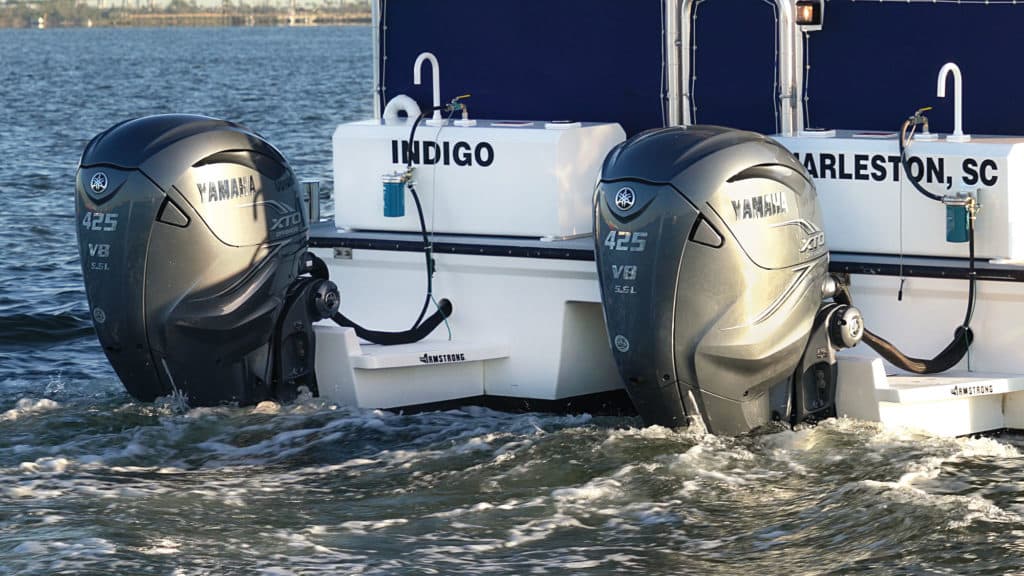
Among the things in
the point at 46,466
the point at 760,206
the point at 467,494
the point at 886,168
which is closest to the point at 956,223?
the point at 886,168

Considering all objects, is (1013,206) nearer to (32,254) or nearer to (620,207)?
(620,207)

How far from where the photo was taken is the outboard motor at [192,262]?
303 inches

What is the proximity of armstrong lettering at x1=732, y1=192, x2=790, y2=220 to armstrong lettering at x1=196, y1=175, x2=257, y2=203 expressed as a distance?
2.29 m

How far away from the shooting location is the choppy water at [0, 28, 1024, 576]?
632 cm

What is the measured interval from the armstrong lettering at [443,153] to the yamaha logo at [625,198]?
1355mm

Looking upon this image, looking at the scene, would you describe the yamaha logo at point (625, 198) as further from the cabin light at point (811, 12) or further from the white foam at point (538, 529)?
the cabin light at point (811, 12)

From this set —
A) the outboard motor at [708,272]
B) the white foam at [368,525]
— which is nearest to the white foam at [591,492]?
the outboard motor at [708,272]

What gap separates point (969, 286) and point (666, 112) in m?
1.95

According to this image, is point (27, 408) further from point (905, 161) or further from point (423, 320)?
point (905, 161)

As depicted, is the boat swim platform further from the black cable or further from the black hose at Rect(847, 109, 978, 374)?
the black cable

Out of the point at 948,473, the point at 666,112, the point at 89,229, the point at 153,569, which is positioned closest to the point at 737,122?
the point at 666,112

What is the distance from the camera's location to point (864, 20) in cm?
833

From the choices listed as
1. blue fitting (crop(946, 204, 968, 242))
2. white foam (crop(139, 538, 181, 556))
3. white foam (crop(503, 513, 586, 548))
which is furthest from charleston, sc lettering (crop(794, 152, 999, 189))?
white foam (crop(139, 538, 181, 556))

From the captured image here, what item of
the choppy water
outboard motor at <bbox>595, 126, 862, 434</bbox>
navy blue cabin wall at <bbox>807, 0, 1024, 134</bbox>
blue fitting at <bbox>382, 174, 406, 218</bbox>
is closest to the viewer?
the choppy water
